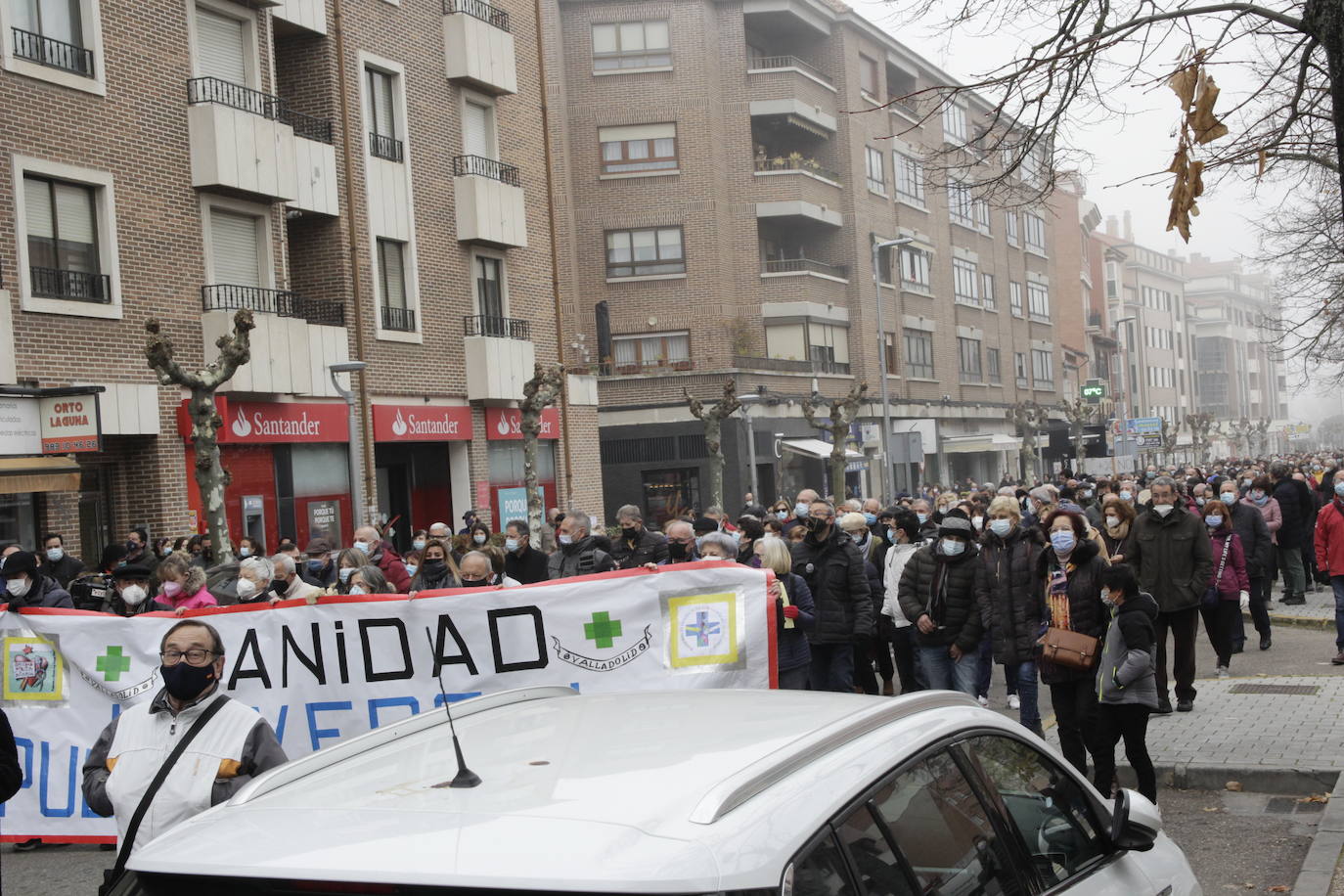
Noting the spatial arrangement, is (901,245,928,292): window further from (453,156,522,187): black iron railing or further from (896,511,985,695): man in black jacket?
(896,511,985,695): man in black jacket

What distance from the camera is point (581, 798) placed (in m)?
2.69

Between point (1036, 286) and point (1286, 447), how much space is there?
10652cm

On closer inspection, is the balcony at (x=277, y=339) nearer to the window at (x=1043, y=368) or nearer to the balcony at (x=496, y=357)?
the balcony at (x=496, y=357)

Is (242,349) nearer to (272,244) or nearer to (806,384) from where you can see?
(272,244)

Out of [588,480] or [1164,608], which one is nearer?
[1164,608]

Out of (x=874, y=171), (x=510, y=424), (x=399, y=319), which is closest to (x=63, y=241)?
(x=399, y=319)

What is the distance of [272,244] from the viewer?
2395cm

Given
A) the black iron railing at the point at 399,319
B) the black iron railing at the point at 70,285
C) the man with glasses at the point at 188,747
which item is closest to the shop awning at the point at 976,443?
the black iron railing at the point at 399,319

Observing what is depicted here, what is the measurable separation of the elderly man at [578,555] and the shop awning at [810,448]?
30.7 meters

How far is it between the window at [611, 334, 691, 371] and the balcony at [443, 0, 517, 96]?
13.8 m

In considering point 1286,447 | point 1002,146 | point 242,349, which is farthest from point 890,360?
point 1286,447

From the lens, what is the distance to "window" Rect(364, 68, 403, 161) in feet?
89.7

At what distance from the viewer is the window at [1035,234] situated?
69.9 m

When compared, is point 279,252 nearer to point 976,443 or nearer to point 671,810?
point 671,810
